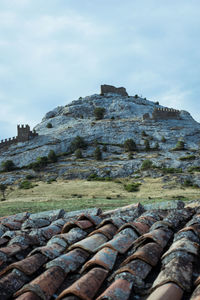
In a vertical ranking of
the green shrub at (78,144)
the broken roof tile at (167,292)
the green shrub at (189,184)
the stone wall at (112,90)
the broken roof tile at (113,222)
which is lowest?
the green shrub at (189,184)

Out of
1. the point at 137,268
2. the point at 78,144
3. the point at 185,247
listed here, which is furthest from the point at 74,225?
the point at 78,144

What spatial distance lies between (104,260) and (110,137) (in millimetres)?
87749

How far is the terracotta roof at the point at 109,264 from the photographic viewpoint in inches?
116

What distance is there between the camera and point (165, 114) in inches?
3986

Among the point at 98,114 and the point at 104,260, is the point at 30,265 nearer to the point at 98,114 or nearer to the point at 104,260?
the point at 104,260

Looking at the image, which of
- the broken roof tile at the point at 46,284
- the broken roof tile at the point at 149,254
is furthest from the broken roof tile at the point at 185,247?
the broken roof tile at the point at 46,284

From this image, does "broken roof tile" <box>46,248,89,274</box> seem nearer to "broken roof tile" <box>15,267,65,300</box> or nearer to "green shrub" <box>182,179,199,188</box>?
"broken roof tile" <box>15,267,65,300</box>

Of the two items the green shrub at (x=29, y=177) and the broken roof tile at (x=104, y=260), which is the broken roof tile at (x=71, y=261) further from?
the green shrub at (x=29, y=177)

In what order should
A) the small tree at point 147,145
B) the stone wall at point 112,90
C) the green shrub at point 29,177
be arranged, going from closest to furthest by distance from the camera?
1. the green shrub at point 29,177
2. the small tree at point 147,145
3. the stone wall at point 112,90

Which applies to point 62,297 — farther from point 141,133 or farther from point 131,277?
point 141,133

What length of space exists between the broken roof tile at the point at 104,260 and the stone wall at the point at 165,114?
97.7 metres

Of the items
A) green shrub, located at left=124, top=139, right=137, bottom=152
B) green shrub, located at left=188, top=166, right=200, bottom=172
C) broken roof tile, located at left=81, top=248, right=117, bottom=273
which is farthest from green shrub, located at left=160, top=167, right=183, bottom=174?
broken roof tile, located at left=81, top=248, right=117, bottom=273

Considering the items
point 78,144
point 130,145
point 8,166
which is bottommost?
point 8,166

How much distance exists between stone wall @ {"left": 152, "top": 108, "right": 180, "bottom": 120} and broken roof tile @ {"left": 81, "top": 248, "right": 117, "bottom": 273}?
9767 cm
